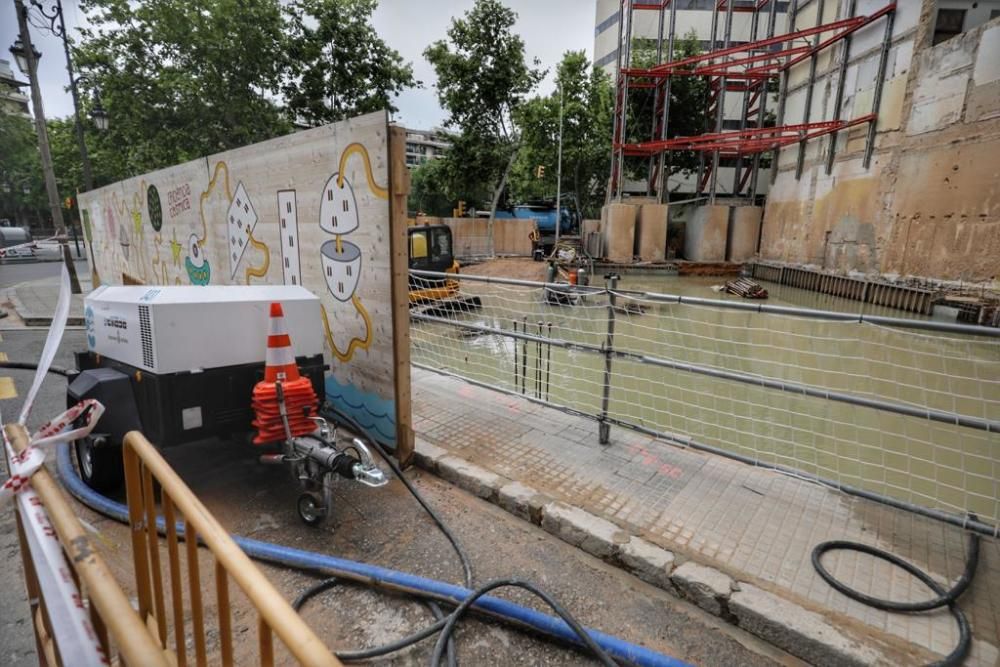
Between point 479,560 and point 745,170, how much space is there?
35012 millimetres

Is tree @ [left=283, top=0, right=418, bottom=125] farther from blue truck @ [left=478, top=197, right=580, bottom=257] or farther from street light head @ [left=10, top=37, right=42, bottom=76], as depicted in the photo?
blue truck @ [left=478, top=197, right=580, bottom=257]

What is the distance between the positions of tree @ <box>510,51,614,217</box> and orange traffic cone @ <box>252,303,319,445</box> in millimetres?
26022

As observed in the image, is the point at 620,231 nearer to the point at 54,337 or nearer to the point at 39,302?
Answer: the point at 39,302

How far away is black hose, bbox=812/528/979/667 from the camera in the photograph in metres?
2.17

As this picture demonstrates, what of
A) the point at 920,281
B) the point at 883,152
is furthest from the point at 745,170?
the point at 920,281

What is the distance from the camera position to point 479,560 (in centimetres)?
291

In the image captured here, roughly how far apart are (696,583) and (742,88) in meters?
35.4

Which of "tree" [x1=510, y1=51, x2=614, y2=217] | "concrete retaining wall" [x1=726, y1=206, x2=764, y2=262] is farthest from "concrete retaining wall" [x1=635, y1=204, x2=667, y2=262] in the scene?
"tree" [x1=510, y1=51, x2=614, y2=217]

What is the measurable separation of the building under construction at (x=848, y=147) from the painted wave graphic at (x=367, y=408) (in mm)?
18271

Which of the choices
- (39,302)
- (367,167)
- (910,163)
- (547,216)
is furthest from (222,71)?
(547,216)

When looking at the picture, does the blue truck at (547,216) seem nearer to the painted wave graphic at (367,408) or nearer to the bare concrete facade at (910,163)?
the bare concrete facade at (910,163)

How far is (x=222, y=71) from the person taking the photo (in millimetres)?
16812

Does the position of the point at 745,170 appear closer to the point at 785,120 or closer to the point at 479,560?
the point at 785,120

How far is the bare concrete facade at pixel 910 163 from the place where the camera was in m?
14.3
